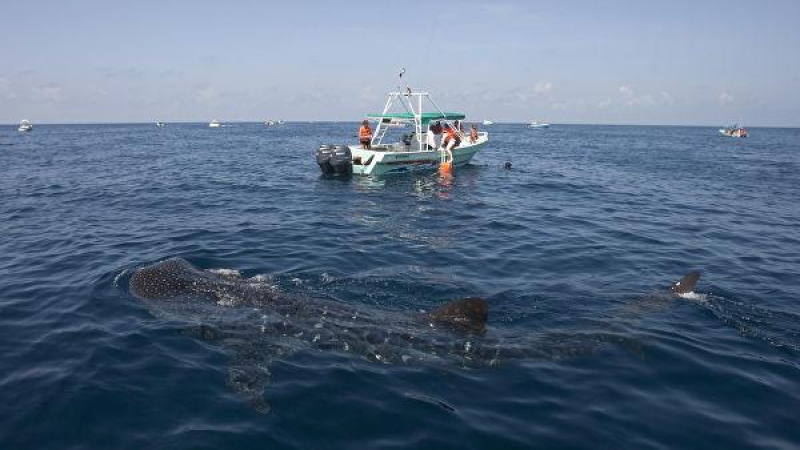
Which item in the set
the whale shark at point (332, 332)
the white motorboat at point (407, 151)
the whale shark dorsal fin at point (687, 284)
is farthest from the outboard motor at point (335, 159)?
the whale shark dorsal fin at point (687, 284)

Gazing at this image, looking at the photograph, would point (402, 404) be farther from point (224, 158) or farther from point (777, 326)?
point (224, 158)

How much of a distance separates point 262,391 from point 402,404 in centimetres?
197

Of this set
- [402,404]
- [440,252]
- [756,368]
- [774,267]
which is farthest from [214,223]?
[774,267]

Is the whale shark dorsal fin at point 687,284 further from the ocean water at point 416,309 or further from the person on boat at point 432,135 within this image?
the person on boat at point 432,135

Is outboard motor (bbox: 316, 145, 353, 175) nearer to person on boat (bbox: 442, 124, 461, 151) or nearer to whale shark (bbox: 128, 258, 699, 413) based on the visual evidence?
person on boat (bbox: 442, 124, 461, 151)

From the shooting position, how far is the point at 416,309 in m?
9.94

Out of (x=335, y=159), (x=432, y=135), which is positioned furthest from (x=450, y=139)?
(x=335, y=159)

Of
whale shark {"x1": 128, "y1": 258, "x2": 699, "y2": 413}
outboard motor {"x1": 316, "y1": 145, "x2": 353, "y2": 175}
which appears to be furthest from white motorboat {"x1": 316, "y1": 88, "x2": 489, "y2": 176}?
whale shark {"x1": 128, "y1": 258, "x2": 699, "y2": 413}

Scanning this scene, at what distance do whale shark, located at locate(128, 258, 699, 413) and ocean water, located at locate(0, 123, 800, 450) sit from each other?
0.14m

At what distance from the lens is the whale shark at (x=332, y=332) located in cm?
801

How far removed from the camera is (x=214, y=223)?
1753cm

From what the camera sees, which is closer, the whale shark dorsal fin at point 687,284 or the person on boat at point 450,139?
the whale shark dorsal fin at point 687,284

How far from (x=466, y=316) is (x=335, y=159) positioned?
20247mm

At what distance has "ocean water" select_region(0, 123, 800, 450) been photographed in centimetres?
644
